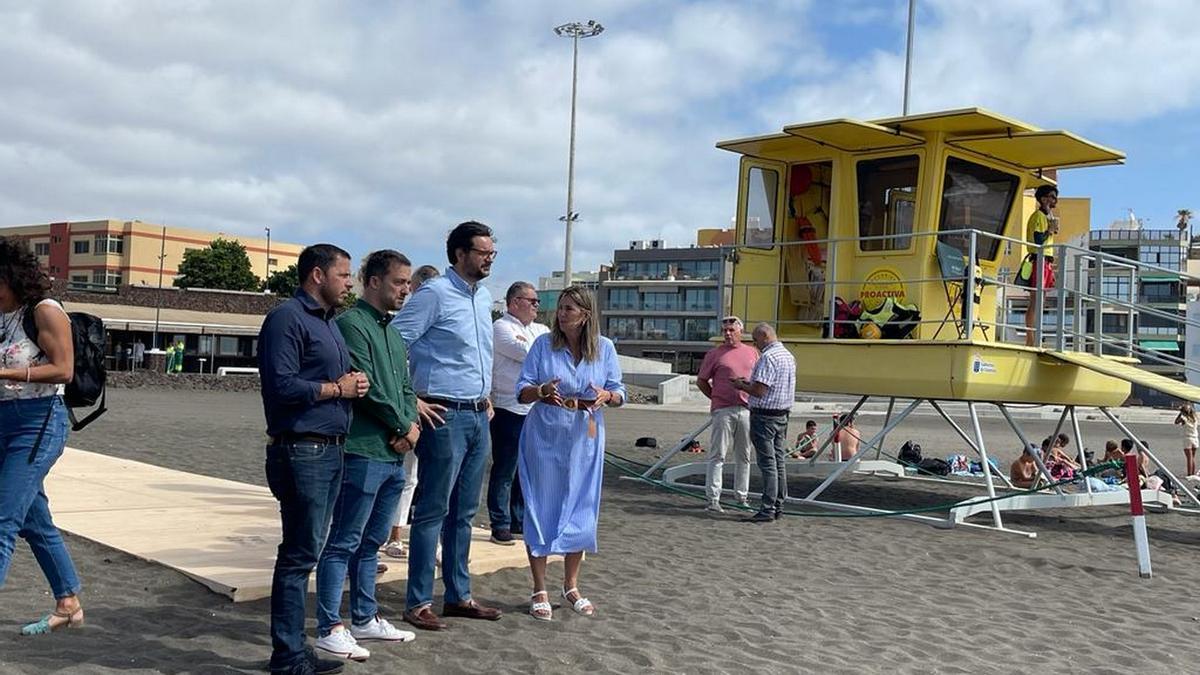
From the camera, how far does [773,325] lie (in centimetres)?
1403

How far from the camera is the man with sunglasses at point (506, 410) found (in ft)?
26.8

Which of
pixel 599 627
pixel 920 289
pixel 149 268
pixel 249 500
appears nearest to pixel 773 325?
pixel 920 289

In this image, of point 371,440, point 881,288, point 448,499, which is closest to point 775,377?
point 881,288

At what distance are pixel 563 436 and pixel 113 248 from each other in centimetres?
11991

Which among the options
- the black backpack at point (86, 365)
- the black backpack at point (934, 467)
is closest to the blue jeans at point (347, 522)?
the black backpack at point (86, 365)

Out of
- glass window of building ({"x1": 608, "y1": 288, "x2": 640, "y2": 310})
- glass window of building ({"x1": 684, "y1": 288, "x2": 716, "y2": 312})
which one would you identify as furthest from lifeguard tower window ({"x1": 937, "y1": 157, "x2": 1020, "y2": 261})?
glass window of building ({"x1": 608, "y1": 288, "x2": 640, "y2": 310})

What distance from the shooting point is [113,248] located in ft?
375

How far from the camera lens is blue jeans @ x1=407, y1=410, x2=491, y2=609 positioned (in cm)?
569

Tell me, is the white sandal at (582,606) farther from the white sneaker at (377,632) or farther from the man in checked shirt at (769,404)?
the man in checked shirt at (769,404)

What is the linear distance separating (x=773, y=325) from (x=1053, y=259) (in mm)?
3511

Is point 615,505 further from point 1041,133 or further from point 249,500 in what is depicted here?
point 1041,133

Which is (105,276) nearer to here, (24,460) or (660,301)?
(660,301)

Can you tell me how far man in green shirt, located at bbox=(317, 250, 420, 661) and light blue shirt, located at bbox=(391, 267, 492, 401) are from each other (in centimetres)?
40

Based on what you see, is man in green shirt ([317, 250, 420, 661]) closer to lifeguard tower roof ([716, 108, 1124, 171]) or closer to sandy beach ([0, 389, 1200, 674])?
sandy beach ([0, 389, 1200, 674])
